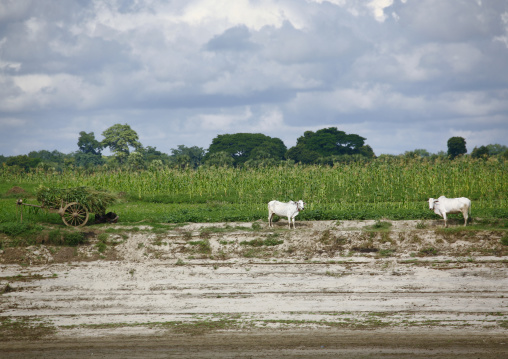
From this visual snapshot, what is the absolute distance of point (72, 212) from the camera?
2267 cm

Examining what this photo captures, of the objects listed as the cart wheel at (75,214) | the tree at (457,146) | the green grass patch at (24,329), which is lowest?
the green grass patch at (24,329)

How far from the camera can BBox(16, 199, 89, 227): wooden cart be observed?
22531 millimetres

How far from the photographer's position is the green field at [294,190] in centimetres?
2430

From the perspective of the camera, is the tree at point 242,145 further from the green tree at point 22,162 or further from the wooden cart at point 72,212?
the wooden cart at point 72,212

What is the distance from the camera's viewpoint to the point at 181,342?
1248 cm

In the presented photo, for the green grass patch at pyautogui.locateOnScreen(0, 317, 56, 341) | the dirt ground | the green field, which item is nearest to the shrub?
the dirt ground

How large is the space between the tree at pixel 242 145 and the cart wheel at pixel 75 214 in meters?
62.0

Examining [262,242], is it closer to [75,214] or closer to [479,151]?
[75,214]

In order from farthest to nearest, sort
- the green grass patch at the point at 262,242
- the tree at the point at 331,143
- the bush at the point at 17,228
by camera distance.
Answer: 1. the tree at the point at 331,143
2. the bush at the point at 17,228
3. the green grass patch at the point at 262,242

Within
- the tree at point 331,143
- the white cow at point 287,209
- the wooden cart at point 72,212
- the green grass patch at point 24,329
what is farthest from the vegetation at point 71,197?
the tree at point 331,143

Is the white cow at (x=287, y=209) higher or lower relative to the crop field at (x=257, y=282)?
higher

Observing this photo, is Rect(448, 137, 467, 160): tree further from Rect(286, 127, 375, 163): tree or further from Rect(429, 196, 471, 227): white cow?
Rect(429, 196, 471, 227): white cow

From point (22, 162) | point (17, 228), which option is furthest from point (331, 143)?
point (17, 228)

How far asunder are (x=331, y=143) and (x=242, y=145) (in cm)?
1427
